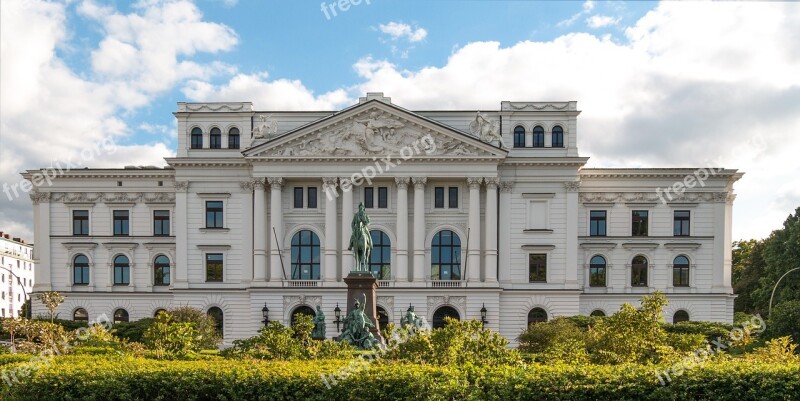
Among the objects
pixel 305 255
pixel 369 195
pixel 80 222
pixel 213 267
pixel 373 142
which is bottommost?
pixel 213 267

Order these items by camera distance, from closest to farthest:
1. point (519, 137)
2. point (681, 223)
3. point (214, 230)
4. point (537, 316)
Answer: point (537, 316)
point (214, 230)
point (519, 137)
point (681, 223)

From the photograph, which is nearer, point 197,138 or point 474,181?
point 474,181

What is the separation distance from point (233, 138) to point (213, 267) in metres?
11.0

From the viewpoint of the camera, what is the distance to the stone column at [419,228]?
5222 centimetres

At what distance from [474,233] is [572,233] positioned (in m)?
8.27

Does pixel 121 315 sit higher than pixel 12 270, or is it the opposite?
pixel 121 315

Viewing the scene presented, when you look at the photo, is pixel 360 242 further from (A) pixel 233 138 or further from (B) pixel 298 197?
(A) pixel 233 138

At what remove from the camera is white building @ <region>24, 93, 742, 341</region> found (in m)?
52.2

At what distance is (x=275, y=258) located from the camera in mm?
52875

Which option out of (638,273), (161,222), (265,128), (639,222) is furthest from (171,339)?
(639,222)

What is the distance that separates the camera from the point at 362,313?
106 ft

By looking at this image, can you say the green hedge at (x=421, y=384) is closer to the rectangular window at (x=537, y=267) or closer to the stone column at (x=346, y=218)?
the stone column at (x=346, y=218)

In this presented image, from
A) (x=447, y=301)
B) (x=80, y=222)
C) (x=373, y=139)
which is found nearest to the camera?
(x=447, y=301)

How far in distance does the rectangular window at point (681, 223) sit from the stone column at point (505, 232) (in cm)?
1459
